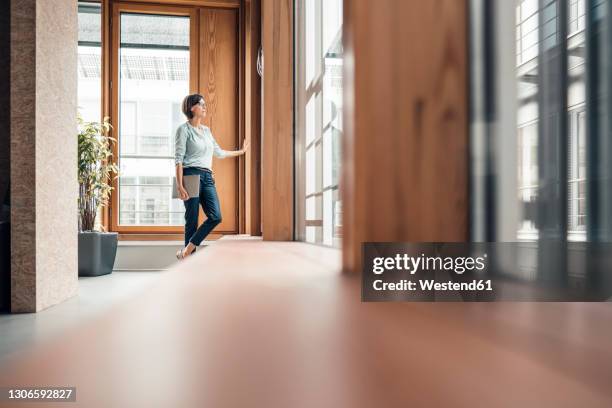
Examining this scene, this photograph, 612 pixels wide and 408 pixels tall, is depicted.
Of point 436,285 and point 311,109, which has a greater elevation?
point 311,109

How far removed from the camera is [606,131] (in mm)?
328

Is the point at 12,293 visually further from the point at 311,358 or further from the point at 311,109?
the point at 311,358

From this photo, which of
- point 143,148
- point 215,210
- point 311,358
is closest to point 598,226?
point 311,358

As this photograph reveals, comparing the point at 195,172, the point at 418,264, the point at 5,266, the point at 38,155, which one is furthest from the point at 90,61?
the point at 418,264

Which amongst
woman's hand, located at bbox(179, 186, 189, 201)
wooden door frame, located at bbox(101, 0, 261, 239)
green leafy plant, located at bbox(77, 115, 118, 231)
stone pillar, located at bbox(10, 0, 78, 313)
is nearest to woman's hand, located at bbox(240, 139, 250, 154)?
wooden door frame, located at bbox(101, 0, 261, 239)

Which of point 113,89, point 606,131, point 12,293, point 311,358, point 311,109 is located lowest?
point 12,293

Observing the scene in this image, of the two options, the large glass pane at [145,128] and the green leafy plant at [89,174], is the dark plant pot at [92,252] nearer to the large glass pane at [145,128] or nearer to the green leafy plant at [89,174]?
the green leafy plant at [89,174]

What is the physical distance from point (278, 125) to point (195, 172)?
105 cm

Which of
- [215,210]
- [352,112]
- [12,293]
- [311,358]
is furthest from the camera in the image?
[215,210]

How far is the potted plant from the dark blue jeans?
2.35ft

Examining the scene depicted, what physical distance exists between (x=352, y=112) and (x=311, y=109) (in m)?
1.31

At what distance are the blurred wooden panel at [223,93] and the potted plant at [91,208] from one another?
100 centimetres

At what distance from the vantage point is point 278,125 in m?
1.76

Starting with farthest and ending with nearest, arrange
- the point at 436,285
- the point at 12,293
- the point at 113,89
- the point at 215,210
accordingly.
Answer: the point at 113,89 < the point at 215,210 < the point at 12,293 < the point at 436,285
